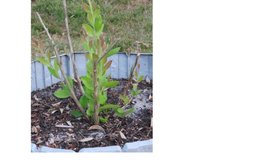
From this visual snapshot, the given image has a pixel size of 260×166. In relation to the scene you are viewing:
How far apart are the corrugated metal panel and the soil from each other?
4 cm

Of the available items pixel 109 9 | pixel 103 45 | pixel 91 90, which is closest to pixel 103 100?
pixel 91 90

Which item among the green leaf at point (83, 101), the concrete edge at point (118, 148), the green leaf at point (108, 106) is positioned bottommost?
the concrete edge at point (118, 148)

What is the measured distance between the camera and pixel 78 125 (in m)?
1.90

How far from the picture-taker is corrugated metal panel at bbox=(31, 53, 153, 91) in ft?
6.43

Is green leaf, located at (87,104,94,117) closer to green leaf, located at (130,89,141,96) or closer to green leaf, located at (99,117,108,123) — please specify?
green leaf, located at (99,117,108,123)

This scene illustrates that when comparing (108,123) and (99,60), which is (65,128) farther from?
(99,60)

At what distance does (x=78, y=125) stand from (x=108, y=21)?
1.21 feet

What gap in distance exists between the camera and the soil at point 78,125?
72.0 inches

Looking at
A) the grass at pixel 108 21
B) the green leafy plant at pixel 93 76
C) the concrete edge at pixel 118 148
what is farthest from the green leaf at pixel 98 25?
the concrete edge at pixel 118 148

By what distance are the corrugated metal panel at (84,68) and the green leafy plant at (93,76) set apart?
6 centimetres

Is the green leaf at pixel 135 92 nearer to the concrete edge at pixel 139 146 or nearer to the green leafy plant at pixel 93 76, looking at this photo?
the green leafy plant at pixel 93 76

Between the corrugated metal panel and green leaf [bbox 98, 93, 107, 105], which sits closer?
green leaf [bbox 98, 93, 107, 105]

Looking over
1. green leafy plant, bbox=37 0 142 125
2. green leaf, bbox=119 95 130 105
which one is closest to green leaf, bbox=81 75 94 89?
green leafy plant, bbox=37 0 142 125

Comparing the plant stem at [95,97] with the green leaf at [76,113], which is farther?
the green leaf at [76,113]
